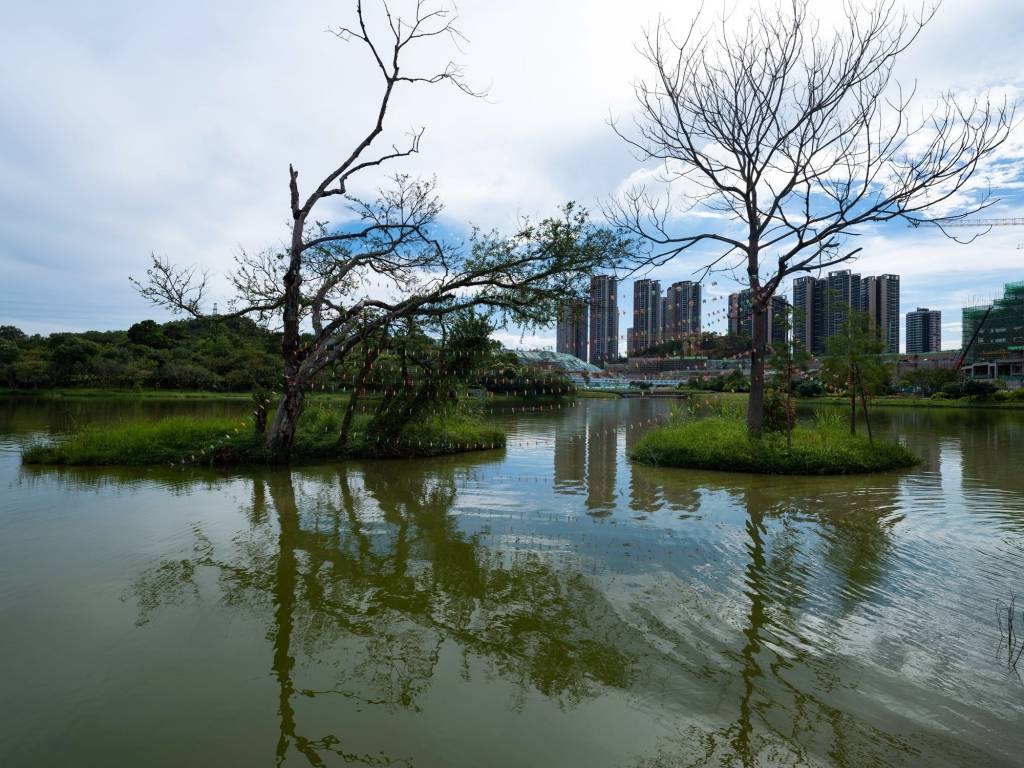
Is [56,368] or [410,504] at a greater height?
[56,368]

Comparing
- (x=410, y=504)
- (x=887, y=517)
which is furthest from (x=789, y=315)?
(x=410, y=504)

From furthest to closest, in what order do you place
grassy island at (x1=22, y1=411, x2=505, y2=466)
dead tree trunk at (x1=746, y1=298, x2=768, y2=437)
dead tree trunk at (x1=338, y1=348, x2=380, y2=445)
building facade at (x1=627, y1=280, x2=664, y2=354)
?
1. building facade at (x1=627, y1=280, x2=664, y2=354)
2. dead tree trunk at (x1=746, y1=298, x2=768, y2=437)
3. dead tree trunk at (x1=338, y1=348, x2=380, y2=445)
4. grassy island at (x1=22, y1=411, x2=505, y2=466)

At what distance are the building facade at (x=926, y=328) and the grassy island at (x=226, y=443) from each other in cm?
13616

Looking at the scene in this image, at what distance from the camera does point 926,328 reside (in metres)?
122

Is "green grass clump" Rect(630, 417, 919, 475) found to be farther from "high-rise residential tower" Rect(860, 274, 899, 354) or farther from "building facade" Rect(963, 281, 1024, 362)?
"building facade" Rect(963, 281, 1024, 362)

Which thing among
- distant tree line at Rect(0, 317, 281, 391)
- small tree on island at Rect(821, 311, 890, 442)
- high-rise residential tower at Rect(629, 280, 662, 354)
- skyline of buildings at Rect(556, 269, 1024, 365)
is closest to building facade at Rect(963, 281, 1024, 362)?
skyline of buildings at Rect(556, 269, 1024, 365)

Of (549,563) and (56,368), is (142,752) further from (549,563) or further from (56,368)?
(56,368)

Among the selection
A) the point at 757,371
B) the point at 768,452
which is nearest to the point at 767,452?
the point at 768,452

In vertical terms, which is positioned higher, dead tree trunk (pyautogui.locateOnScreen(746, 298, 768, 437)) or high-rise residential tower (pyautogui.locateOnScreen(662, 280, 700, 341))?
high-rise residential tower (pyautogui.locateOnScreen(662, 280, 700, 341))

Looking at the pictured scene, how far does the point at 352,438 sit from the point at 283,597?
964 cm

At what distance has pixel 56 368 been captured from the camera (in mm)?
52094

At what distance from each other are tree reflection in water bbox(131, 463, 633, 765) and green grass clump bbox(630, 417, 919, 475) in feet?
22.5

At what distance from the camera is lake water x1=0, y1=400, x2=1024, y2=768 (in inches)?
129

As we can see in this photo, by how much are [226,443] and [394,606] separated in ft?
32.1
